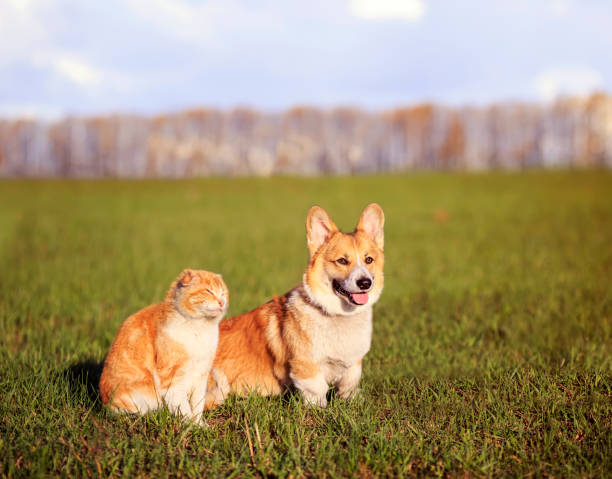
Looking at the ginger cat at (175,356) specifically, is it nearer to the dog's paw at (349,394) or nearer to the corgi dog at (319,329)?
the corgi dog at (319,329)

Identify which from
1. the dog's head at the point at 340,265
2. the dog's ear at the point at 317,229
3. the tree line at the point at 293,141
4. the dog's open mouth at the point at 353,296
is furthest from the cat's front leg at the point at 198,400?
the tree line at the point at 293,141

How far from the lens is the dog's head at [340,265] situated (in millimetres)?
3756

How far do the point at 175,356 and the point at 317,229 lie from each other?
1545mm

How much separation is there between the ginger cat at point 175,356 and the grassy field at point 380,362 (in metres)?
0.16

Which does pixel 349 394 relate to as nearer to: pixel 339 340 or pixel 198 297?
pixel 339 340

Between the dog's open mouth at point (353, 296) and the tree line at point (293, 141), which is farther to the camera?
the tree line at point (293, 141)

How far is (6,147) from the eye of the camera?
7731cm

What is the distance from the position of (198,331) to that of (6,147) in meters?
90.3

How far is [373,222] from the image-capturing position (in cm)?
413

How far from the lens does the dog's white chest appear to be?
3.83 m

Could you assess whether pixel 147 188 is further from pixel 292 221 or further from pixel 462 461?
pixel 462 461

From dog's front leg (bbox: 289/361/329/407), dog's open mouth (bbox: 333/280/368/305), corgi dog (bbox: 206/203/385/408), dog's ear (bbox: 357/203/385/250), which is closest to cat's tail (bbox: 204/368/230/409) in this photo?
corgi dog (bbox: 206/203/385/408)

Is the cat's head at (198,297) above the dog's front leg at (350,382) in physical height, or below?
above

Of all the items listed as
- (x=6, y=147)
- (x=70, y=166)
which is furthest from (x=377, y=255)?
(x=6, y=147)
